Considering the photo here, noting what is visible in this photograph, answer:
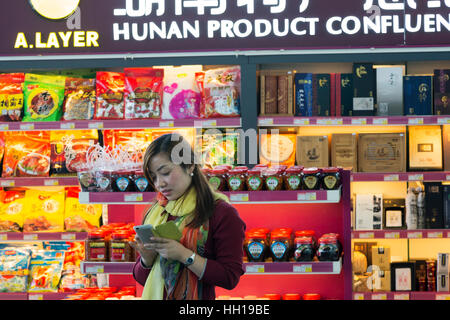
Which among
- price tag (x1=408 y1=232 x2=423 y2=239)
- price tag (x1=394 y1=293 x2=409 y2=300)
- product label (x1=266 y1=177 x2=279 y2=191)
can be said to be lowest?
price tag (x1=394 y1=293 x2=409 y2=300)

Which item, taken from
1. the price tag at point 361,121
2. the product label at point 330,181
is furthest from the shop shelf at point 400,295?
the product label at point 330,181

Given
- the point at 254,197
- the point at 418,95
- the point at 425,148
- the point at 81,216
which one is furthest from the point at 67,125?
the point at 425,148

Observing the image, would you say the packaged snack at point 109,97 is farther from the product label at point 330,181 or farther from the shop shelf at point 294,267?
the product label at point 330,181

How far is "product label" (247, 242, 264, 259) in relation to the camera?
3150 millimetres

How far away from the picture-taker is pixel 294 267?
3.11m

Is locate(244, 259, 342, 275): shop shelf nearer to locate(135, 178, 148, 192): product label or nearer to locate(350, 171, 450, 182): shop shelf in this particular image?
locate(135, 178, 148, 192): product label

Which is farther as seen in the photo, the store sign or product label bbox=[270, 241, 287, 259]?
the store sign

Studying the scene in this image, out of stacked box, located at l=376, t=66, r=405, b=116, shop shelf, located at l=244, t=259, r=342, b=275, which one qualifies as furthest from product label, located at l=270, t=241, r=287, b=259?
stacked box, located at l=376, t=66, r=405, b=116

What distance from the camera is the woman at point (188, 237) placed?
200 centimetres

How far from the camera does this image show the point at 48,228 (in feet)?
16.1

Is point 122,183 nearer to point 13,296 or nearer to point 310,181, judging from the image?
point 310,181

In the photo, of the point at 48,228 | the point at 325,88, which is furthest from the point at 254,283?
the point at 48,228

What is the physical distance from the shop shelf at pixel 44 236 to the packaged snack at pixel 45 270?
260 millimetres

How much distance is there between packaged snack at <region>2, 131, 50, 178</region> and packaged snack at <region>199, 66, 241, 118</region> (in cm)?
145
